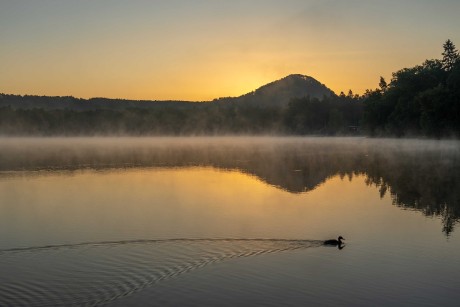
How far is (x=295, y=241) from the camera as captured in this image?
21.6m

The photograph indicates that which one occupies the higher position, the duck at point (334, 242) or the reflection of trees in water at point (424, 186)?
the reflection of trees in water at point (424, 186)

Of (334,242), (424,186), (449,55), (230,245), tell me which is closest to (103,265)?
(230,245)

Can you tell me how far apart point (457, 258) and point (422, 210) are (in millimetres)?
10808

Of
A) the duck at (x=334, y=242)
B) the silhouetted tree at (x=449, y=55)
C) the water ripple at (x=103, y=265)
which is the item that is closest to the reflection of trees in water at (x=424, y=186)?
the duck at (x=334, y=242)

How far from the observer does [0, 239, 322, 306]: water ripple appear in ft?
49.1

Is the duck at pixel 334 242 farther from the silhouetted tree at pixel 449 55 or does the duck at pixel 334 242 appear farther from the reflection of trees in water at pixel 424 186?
the silhouetted tree at pixel 449 55

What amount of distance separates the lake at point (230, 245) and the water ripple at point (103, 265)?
0.04 metres

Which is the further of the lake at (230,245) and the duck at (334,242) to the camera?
the duck at (334,242)

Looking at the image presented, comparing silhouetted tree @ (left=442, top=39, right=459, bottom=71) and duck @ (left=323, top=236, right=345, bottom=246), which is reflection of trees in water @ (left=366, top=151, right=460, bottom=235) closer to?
duck @ (left=323, top=236, right=345, bottom=246)

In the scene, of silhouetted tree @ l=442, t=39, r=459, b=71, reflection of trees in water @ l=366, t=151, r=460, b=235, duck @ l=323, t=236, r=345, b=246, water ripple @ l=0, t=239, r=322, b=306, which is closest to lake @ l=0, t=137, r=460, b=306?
water ripple @ l=0, t=239, r=322, b=306

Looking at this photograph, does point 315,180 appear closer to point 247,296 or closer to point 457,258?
point 457,258

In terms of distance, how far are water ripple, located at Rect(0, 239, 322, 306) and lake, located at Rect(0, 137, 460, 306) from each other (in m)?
0.04

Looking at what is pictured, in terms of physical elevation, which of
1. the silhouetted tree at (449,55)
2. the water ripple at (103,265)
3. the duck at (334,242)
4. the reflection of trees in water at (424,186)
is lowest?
the water ripple at (103,265)

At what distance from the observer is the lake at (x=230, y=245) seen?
1522 centimetres
